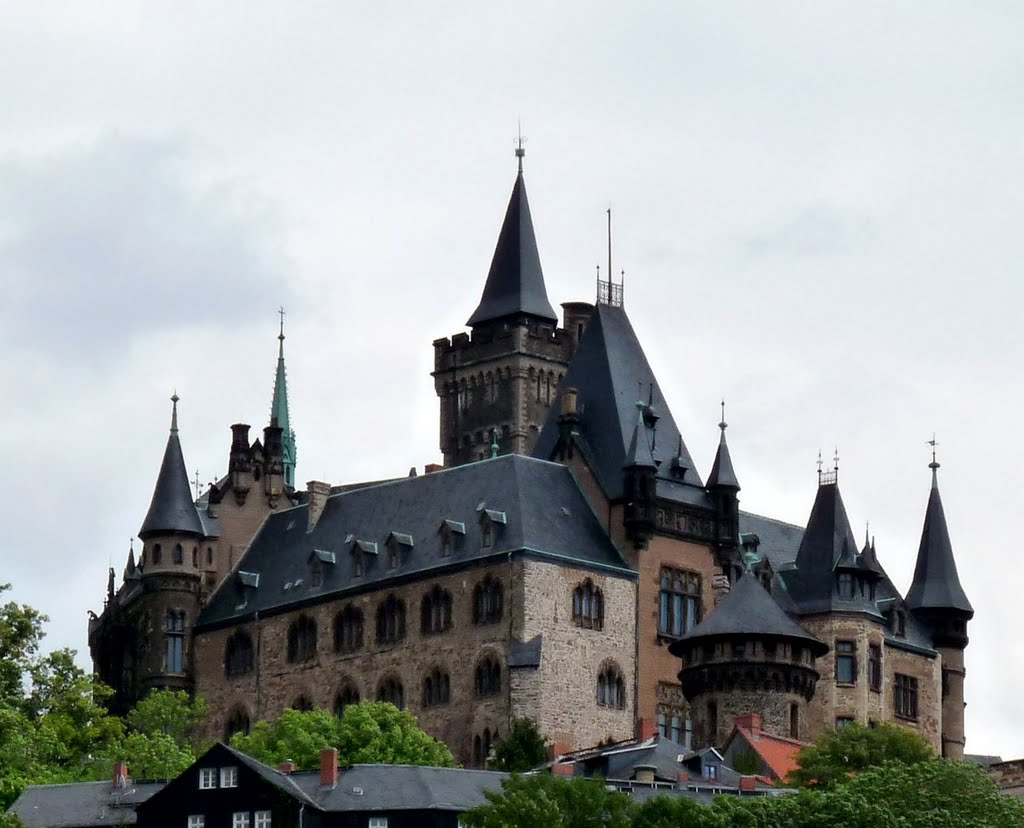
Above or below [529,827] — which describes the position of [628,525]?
above

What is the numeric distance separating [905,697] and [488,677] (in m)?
21.0

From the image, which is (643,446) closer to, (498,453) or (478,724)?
(478,724)

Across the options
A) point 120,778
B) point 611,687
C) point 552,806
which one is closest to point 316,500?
point 611,687

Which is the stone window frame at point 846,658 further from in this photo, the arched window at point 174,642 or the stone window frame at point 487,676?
the arched window at point 174,642

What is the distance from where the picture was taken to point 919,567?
6634 inches

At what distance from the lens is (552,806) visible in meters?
115

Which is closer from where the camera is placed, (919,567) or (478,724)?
(478,724)

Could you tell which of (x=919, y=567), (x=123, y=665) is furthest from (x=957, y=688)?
(x=123, y=665)

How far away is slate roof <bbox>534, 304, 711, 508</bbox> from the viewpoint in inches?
6078

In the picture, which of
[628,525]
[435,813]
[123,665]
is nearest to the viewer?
[435,813]

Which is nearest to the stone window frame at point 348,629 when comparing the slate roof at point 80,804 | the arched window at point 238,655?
the arched window at point 238,655

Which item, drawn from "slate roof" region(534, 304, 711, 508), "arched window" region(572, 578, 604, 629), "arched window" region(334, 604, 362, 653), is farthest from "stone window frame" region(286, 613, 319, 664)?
"arched window" region(572, 578, 604, 629)

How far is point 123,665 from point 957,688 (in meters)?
33.8

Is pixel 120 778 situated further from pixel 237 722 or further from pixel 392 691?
pixel 237 722
